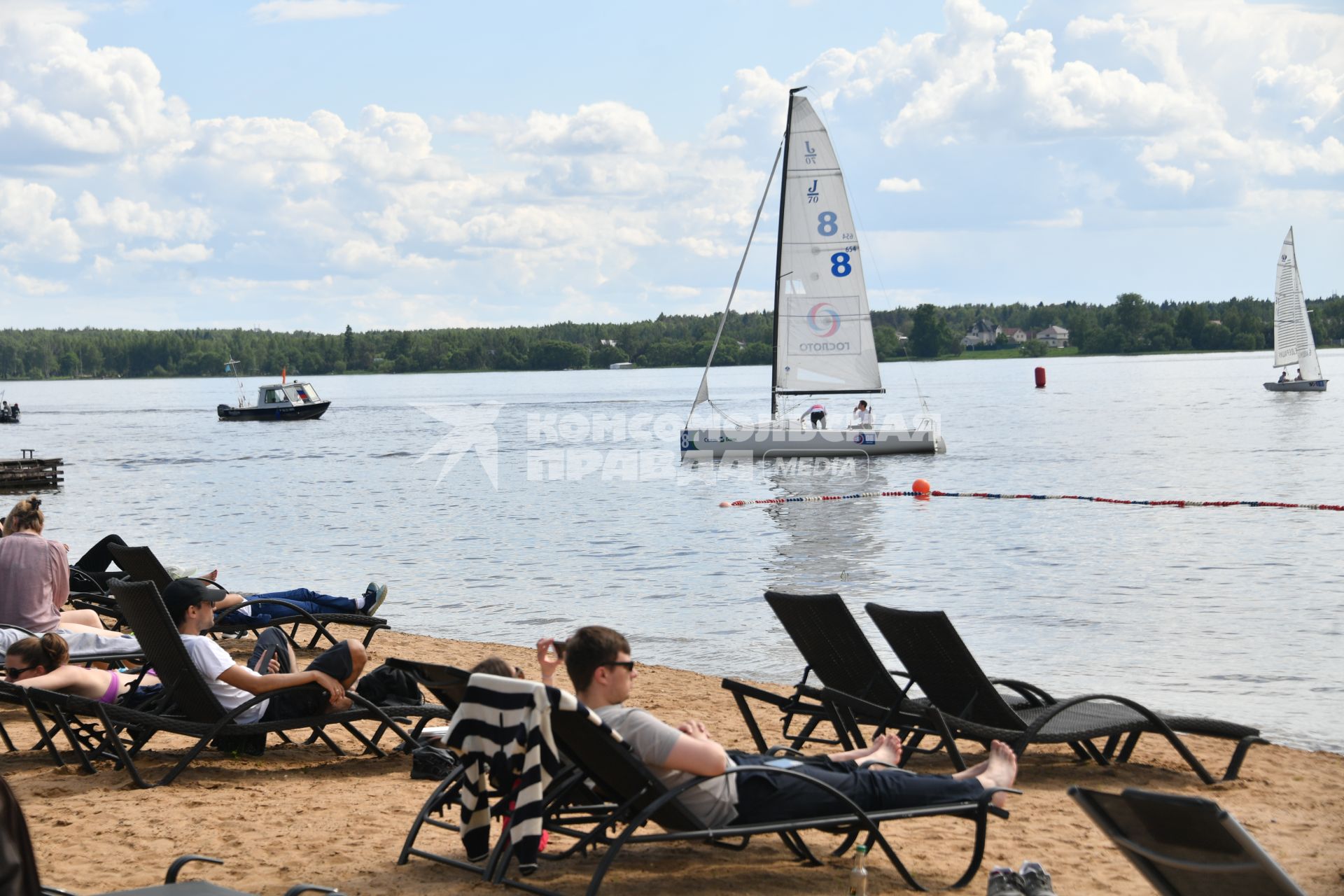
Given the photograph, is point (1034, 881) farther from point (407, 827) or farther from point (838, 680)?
point (407, 827)

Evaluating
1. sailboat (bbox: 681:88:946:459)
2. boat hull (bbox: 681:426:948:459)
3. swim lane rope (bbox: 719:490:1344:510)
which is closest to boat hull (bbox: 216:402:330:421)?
boat hull (bbox: 681:426:948:459)

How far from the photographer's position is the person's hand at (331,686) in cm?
704

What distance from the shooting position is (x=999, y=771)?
18.3 ft

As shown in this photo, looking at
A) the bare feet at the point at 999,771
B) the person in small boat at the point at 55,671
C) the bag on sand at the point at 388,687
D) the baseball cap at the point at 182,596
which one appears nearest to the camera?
the bare feet at the point at 999,771

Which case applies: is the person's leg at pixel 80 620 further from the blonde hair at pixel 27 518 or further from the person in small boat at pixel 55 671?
the person in small boat at pixel 55 671

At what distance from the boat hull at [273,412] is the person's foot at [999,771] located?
3248 inches

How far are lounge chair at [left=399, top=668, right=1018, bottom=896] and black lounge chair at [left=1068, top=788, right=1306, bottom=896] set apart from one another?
6.19 feet

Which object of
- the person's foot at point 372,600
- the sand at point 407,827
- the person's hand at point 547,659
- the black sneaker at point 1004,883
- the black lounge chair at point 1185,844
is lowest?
the sand at point 407,827

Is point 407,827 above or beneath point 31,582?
beneath

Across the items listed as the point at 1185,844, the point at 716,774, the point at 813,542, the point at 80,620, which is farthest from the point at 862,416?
the point at 1185,844

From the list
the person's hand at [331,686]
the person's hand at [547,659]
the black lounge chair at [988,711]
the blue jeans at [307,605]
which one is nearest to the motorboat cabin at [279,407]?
the blue jeans at [307,605]

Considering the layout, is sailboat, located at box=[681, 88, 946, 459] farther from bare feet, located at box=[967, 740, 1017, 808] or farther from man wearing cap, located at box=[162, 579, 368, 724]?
bare feet, located at box=[967, 740, 1017, 808]

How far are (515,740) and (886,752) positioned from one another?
64.1 inches

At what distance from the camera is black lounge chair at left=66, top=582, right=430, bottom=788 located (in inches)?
271
